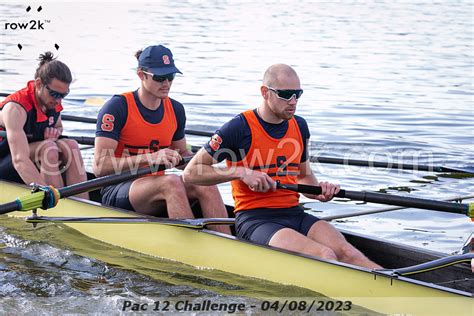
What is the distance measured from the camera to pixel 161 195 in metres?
6.82

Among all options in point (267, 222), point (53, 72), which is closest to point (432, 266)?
point (267, 222)

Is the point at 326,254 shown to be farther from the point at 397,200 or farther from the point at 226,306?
the point at 226,306

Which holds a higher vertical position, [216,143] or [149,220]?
[216,143]

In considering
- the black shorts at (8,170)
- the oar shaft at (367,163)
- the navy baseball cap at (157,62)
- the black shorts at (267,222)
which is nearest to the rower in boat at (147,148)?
the navy baseball cap at (157,62)

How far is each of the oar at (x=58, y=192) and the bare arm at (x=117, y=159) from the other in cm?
8

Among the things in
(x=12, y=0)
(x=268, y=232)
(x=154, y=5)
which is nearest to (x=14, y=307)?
(x=268, y=232)

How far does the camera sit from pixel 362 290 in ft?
18.1

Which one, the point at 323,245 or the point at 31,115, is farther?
the point at 31,115

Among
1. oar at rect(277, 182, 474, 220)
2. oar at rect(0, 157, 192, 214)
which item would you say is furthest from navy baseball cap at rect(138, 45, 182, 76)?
oar at rect(277, 182, 474, 220)

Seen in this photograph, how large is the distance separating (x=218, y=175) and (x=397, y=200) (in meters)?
1.26

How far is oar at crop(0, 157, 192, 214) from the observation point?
660 centimetres

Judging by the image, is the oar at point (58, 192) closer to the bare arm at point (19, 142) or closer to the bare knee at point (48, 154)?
the bare arm at point (19, 142)

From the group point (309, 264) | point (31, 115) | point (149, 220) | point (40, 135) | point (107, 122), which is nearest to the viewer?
point (309, 264)

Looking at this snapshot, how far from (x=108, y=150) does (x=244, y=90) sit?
440 inches
